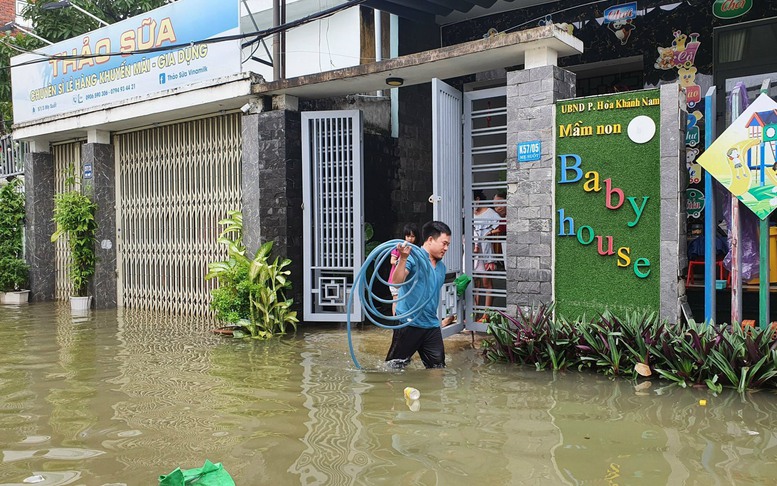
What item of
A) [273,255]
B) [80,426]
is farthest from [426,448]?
[273,255]

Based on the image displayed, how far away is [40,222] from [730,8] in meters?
10.7

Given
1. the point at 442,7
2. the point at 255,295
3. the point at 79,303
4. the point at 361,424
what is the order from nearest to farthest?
the point at 361,424 < the point at 255,295 < the point at 442,7 < the point at 79,303

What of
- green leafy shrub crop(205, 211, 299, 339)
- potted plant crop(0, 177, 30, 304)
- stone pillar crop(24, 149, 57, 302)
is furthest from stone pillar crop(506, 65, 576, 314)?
potted plant crop(0, 177, 30, 304)

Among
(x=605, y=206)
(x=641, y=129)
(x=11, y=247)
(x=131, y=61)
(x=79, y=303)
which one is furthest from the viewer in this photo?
(x=11, y=247)

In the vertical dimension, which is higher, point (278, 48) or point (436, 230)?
point (278, 48)

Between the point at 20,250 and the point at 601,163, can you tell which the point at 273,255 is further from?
the point at 20,250

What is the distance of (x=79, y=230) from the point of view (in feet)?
33.5

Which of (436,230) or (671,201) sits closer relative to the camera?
(436,230)

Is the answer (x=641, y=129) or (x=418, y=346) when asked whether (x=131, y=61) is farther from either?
(x=641, y=129)

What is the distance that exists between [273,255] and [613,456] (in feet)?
17.2

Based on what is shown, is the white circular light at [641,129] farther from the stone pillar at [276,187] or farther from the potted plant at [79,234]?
the potted plant at [79,234]

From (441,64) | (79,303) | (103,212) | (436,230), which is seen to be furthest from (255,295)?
(103,212)

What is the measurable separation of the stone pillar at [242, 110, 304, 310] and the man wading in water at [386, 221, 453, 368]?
9.30 feet

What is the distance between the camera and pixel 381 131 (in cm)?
905
